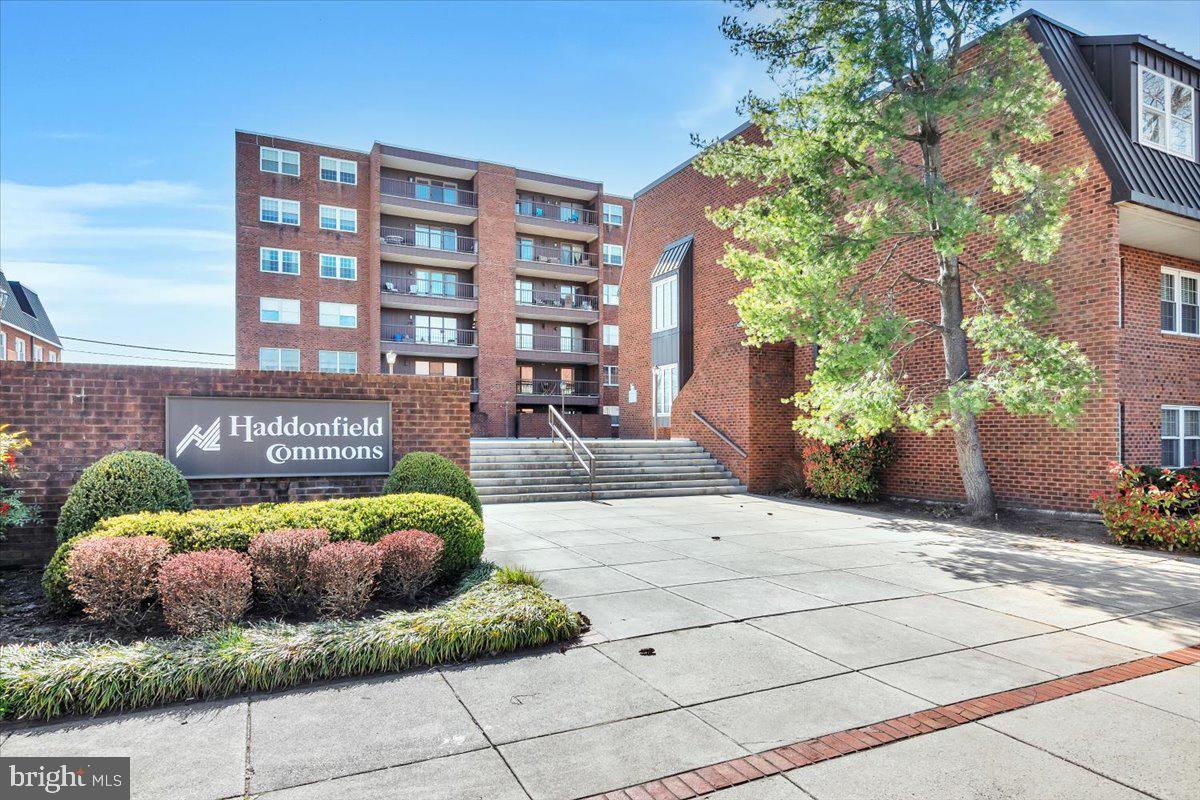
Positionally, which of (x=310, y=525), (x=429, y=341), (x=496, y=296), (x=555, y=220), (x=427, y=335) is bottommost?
(x=310, y=525)

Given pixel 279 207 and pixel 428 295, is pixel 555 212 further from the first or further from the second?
pixel 279 207

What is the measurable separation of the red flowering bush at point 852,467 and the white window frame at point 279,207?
2922cm

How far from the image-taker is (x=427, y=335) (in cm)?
3594

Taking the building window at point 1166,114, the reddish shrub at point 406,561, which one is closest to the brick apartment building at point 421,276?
the building window at point 1166,114

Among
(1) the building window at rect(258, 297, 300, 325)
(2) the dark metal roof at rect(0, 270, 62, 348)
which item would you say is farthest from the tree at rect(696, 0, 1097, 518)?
(2) the dark metal roof at rect(0, 270, 62, 348)

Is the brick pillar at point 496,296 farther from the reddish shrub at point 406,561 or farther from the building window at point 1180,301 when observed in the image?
the reddish shrub at point 406,561

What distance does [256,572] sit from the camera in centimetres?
529

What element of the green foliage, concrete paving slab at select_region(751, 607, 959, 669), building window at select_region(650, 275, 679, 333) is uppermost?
building window at select_region(650, 275, 679, 333)

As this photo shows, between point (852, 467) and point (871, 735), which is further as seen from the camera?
point (852, 467)

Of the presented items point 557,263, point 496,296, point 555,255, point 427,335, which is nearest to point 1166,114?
point 496,296

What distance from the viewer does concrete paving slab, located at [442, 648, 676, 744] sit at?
3766 millimetres

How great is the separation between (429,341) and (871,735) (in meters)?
33.9

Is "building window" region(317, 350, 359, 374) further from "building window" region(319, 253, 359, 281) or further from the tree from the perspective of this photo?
the tree

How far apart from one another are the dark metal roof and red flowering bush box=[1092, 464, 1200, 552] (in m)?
48.3
